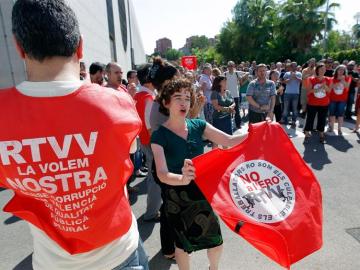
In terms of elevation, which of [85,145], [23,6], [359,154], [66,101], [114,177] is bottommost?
[359,154]

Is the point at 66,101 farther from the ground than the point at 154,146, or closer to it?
farther from the ground

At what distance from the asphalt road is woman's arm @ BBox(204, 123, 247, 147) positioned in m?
1.45

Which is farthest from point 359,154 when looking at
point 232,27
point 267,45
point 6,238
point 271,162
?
point 232,27

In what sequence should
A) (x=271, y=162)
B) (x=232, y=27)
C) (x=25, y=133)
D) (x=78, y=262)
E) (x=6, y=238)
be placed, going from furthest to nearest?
(x=232, y=27) < (x=6, y=238) < (x=271, y=162) < (x=78, y=262) < (x=25, y=133)

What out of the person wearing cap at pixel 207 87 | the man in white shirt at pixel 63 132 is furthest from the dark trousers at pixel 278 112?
the man in white shirt at pixel 63 132

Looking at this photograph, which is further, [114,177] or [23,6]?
[114,177]

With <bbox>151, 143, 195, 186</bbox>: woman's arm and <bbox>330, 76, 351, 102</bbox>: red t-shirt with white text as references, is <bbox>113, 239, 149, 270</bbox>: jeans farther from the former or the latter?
<bbox>330, 76, 351, 102</bbox>: red t-shirt with white text

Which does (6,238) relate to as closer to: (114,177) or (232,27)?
(114,177)

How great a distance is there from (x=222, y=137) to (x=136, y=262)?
4.28ft

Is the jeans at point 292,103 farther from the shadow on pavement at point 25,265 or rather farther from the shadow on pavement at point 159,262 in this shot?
the shadow on pavement at point 25,265

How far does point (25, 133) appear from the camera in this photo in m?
1.04

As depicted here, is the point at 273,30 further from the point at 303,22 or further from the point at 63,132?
the point at 63,132

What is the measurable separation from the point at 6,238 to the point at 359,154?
6.84m

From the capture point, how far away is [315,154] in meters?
6.75
